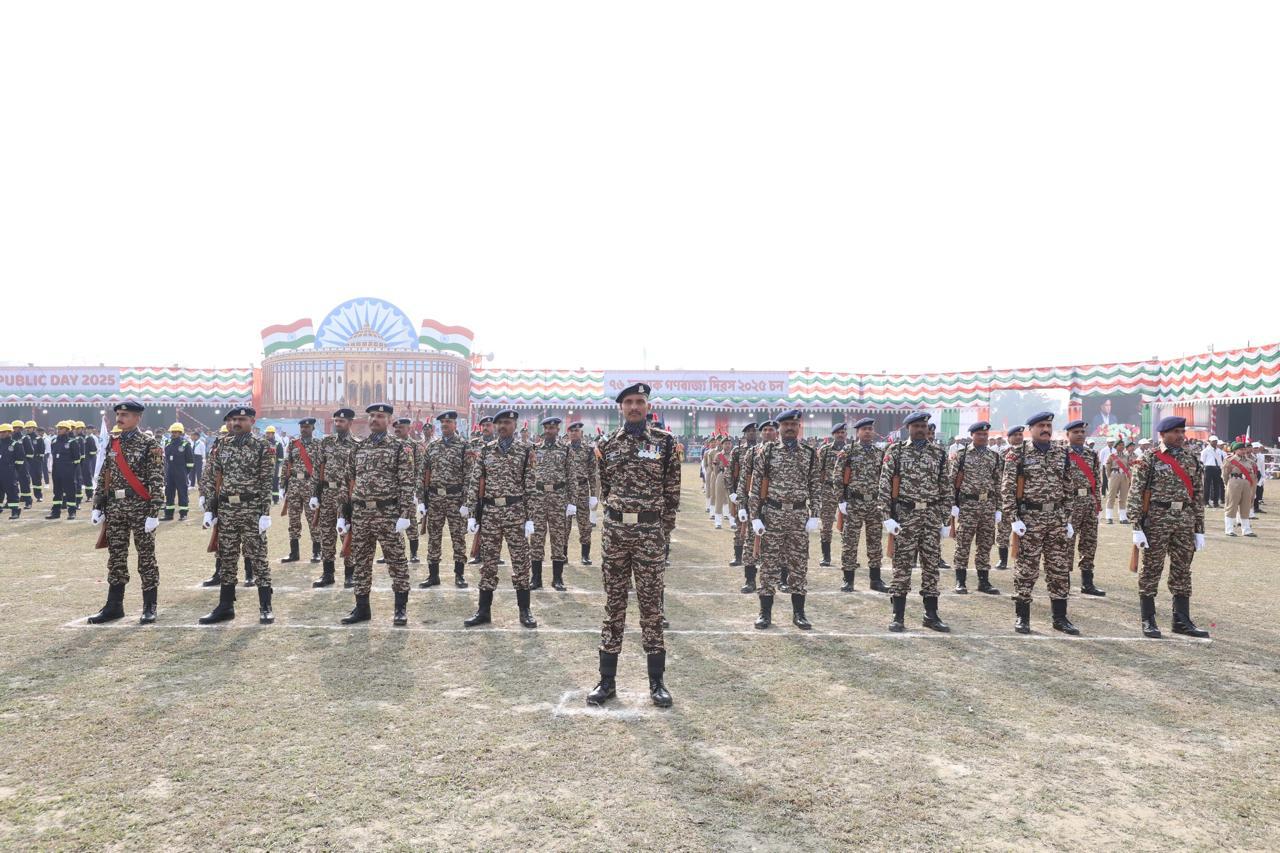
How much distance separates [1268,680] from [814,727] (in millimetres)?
4245

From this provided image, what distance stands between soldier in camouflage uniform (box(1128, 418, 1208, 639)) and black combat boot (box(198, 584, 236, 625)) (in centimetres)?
942

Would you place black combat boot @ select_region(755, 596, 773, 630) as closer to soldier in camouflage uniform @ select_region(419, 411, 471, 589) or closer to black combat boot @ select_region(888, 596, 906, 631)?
black combat boot @ select_region(888, 596, 906, 631)

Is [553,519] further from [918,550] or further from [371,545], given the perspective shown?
[918,550]

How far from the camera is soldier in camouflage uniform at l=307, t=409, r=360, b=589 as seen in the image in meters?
10.1

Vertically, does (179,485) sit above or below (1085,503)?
below

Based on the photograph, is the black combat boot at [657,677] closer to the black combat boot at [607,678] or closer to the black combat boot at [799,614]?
the black combat boot at [607,678]

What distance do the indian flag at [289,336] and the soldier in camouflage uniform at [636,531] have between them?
5342 centimetres

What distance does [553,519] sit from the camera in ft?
35.6

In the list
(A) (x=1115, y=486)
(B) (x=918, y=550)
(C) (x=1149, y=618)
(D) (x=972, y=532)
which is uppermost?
(B) (x=918, y=550)

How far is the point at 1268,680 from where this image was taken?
6348 mm

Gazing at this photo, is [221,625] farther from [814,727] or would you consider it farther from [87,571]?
[814,727]

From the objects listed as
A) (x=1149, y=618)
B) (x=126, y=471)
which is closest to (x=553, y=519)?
(x=126, y=471)

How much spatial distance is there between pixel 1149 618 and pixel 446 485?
28.0 ft

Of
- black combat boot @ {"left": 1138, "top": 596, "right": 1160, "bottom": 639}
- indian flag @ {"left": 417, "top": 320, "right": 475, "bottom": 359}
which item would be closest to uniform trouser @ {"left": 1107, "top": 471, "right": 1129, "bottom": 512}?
black combat boot @ {"left": 1138, "top": 596, "right": 1160, "bottom": 639}
